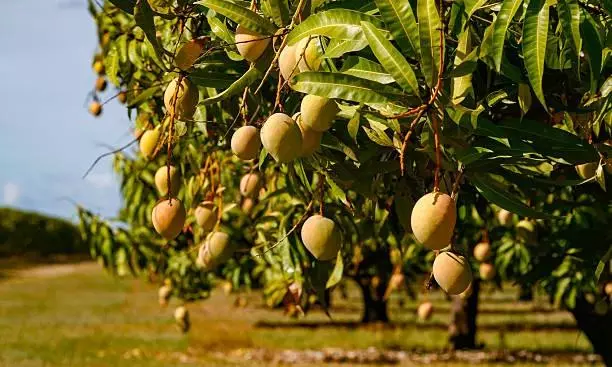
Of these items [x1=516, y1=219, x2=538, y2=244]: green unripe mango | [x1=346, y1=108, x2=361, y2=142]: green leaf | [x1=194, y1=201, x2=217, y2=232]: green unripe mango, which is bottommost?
[x1=516, y1=219, x2=538, y2=244]: green unripe mango

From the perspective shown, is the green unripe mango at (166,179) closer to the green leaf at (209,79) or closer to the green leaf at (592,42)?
the green leaf at (209,79)

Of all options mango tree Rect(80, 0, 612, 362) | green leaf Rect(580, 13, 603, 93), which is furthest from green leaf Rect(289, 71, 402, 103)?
green leaf Rect(580, 13, 603, 93)

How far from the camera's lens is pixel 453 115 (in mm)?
1542

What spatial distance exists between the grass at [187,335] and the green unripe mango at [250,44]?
7.23 m

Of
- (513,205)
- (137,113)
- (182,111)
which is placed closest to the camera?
(513,205)

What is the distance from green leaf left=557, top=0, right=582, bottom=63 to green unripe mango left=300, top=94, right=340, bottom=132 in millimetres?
394

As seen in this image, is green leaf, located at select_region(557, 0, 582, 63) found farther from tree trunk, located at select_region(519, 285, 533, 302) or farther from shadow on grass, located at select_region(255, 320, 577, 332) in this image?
shadow on grass, located at select_region(255, 320, 577, 332)

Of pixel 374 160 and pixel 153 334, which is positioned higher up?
pixel 374 160

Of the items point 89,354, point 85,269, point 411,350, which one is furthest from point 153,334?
point 85,269

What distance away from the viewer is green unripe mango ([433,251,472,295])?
64.7 inches

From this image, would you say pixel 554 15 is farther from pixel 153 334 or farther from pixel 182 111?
pixel 153 334

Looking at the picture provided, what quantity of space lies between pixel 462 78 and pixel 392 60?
153mm

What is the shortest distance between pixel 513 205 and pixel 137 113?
71.2 inches

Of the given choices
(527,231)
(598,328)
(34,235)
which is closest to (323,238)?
(527,231)
